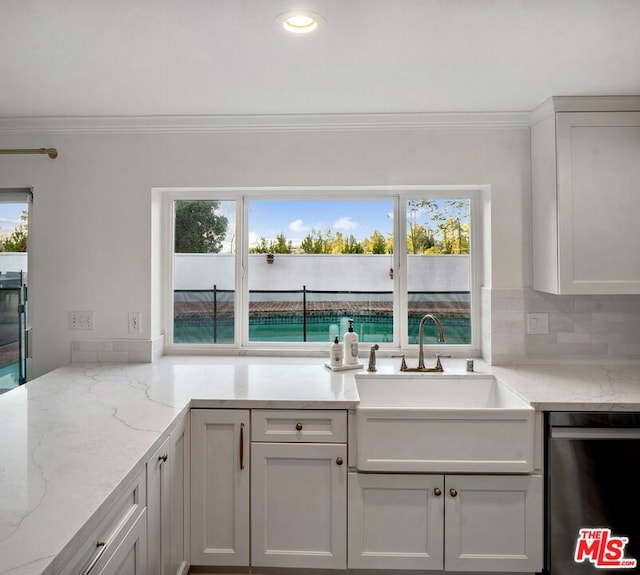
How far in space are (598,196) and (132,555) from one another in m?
2.41

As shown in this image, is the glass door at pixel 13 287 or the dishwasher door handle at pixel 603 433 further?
the glass door at pixel 13 287

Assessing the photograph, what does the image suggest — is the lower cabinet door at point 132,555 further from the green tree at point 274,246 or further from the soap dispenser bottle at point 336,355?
the green tree at point 274,246

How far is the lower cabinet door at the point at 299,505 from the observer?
6.61 ft

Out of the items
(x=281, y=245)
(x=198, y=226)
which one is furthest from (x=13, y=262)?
(x=281, y=245)

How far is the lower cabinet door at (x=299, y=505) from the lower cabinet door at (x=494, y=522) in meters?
0.45

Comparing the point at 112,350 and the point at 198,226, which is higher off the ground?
the point at 198,226

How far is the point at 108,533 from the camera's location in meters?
1.27

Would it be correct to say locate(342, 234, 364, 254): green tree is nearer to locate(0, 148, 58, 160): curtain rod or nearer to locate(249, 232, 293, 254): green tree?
locate(249, 232, 293, 254): green tree

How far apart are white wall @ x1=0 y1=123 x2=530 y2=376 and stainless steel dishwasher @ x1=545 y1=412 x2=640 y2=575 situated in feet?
3.09

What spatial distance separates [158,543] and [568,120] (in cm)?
251

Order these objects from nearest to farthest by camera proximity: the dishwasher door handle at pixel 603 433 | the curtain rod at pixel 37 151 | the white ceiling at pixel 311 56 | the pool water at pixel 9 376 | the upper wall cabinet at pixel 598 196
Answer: the white ceiling at pixel 311 56
the dishwasher door handle at pixel 603 433
the upper wall cabinet at pixel 598 196
the curtain rod at pixel 37 151
the pool water at pixel 9 376

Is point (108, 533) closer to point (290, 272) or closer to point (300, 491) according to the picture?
point (300, 491)

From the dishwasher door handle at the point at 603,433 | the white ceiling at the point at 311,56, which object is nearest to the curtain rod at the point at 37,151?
the white ceiling at the point at 311,56

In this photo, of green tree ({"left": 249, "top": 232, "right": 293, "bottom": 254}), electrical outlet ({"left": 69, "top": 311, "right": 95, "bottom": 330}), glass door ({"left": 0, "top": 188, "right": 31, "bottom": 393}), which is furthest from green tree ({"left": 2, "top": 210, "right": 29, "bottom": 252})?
green tree ({"left": 249, "top": 232, "right": 293, "bottom": 254})
